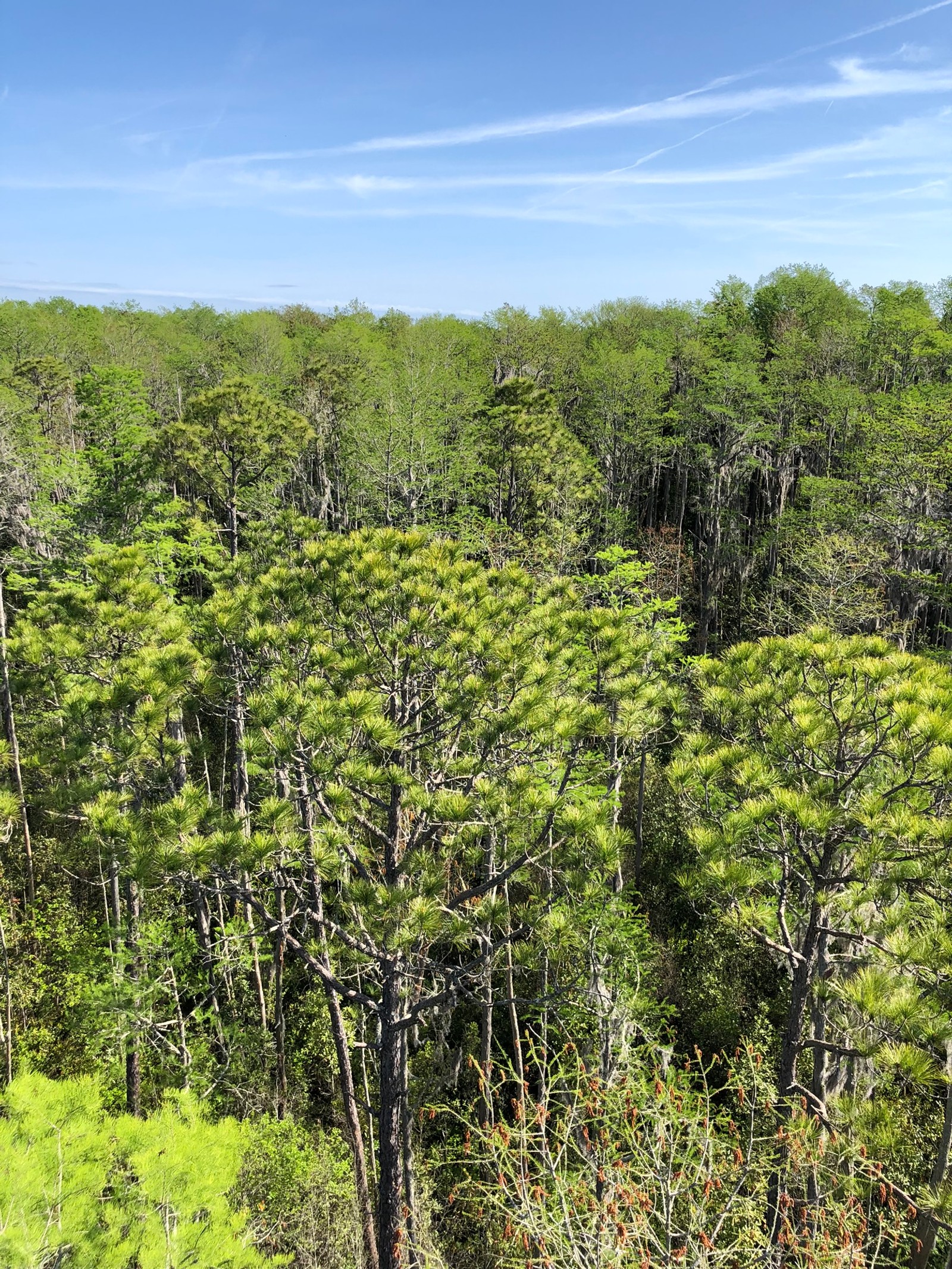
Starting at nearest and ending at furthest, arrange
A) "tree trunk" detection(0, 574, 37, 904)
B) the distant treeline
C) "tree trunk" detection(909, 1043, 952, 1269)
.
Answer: "tree trunk" detection(909, 1043, 952, 1269) → "tree trunk" detection(0, 574, 37, 904) → the distant treeline

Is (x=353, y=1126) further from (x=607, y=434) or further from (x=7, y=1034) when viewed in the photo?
(x=607, y=434)

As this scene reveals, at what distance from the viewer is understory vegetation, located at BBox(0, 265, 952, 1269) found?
433cm

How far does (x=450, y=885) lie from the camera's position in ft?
40.1

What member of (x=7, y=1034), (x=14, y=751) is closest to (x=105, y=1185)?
(x=7, y=1034)

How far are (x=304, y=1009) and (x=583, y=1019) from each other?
6313 millimetres

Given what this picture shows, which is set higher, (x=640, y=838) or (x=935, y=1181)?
(x=935, y=1181)

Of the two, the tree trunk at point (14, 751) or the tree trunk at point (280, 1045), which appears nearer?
the tree trunk at point (280, 1045)

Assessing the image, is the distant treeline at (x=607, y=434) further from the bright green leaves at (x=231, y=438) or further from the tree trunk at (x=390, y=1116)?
the tree trunk at (x=390, y=1116)

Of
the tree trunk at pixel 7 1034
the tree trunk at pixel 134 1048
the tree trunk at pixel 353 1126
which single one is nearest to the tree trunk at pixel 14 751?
the tree trunk at pixel 7 1034

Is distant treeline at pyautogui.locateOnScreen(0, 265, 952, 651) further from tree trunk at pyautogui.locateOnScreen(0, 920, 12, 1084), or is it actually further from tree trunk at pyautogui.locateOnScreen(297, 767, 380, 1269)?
tree trunk at pyautogui.locateOnScreen(0, 920, 12, 1084)

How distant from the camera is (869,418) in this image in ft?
70.0

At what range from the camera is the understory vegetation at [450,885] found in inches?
170

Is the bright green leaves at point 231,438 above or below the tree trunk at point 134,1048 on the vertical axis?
above

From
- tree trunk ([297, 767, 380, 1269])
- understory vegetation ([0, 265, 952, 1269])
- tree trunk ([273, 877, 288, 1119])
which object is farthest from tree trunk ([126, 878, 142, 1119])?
tree trunk ([297, 767, 380, 1269])
